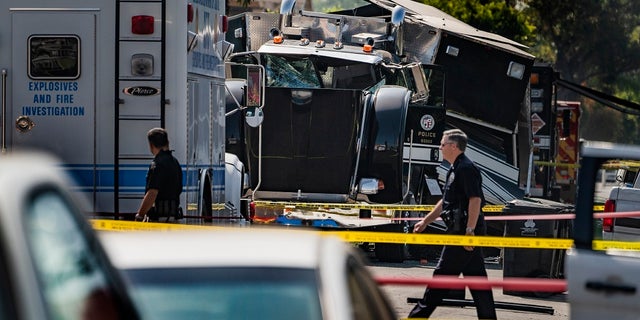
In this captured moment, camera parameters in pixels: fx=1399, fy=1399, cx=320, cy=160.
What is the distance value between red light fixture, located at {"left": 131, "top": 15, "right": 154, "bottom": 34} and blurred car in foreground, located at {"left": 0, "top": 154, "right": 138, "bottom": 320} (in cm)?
864

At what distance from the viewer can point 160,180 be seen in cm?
1139

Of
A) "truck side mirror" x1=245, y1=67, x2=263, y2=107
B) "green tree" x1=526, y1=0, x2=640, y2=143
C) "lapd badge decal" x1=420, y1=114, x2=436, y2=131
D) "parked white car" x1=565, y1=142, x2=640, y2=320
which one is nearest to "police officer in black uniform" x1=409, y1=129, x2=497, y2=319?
"parked white car" x1=565, y1=142, x2=640, y2=320

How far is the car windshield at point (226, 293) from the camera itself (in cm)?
392

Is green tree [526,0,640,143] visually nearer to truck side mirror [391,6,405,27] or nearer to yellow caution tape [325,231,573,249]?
truck side mirror [391,6,405,27]

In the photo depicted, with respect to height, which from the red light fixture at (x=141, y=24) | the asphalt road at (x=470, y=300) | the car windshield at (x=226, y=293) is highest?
the red light fixture at (x=141, y=24)

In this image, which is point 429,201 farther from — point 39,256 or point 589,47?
point 589,47

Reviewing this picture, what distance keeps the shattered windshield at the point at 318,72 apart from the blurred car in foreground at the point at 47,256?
15878mm

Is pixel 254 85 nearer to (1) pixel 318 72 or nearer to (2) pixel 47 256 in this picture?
(1) pixel 318 72

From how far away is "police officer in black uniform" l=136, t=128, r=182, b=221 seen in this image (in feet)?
37.1

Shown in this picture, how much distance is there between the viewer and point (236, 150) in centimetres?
1844

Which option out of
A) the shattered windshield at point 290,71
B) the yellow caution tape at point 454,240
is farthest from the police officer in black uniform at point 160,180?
the shattered windshield at point 290,71

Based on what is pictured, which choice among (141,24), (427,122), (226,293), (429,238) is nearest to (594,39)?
(427,122)

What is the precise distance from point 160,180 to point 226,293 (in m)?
7.31

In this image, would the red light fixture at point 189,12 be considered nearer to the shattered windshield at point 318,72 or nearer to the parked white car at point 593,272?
the parked white car at point 593,272
